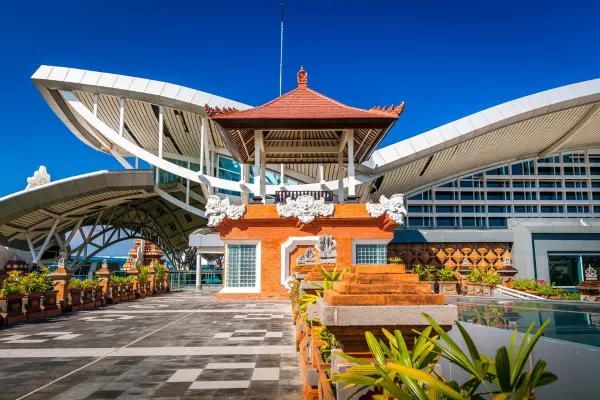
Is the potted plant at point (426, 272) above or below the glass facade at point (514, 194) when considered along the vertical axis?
below

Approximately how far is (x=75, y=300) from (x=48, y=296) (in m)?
2.51

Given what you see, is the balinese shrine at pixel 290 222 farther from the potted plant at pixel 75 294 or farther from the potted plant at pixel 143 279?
the potted plant at pixel 143 279

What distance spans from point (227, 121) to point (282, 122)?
2.85 metres

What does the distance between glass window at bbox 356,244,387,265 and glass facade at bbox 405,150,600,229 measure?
15267 millimetres

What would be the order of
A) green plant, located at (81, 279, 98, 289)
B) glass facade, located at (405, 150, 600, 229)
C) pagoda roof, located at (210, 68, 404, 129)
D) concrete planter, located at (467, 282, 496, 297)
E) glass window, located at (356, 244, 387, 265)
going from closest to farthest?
1. green plant, located at (81, 279, 98, 289)
2. pagoda roof, located at (210, 68, 404, 129)
3. concrete planter, located at (467, 282, 496, 297)
4. glass window, located at (356, 244, 387, 265)
5. glass facade, located at (405, 150, 600, 229)

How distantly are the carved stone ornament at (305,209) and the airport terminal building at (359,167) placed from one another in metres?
1.74

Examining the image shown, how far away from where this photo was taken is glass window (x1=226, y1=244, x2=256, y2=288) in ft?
81.7

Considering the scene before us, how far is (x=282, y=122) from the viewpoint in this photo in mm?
23625

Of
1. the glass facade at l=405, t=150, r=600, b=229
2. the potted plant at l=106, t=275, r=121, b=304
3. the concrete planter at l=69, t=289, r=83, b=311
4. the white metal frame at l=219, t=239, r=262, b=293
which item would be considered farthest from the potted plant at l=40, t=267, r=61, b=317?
the glass facade at l=405, t=150, r=600, b=229

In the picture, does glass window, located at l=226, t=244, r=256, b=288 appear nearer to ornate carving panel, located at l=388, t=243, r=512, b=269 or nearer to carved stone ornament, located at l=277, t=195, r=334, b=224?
carved stone ornament, located at l=277, t=195, r=334, b=224

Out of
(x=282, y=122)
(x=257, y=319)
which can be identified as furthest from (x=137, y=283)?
(x=257, y=319)

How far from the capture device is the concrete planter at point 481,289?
77.8 feet

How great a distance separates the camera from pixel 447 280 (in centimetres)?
3066

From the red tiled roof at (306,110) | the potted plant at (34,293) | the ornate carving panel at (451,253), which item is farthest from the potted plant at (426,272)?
the potted plant at (34,293)
